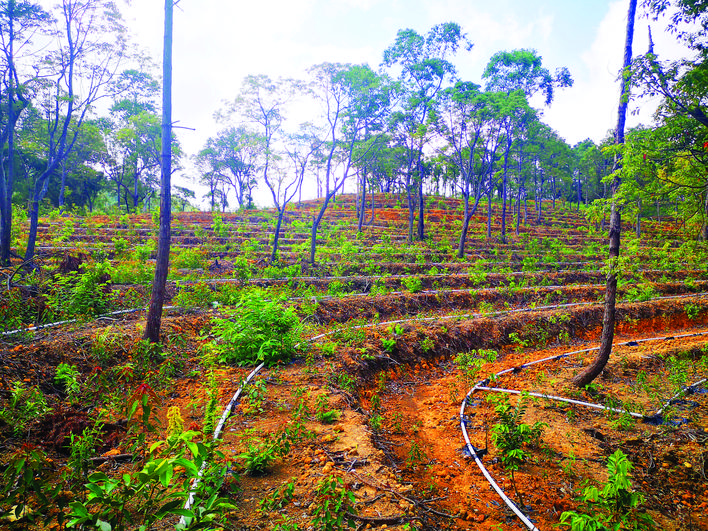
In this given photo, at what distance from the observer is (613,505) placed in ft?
11.8

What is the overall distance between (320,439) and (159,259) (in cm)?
Answer: 499

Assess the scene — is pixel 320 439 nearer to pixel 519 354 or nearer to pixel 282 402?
pixel 282 402

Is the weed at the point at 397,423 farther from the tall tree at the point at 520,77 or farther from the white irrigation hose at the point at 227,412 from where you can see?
the tall tree at the point at 520,77

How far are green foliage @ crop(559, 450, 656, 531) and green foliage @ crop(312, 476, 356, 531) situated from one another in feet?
7.06

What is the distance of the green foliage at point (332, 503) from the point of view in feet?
10.0

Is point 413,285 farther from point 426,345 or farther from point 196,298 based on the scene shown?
point 196,298

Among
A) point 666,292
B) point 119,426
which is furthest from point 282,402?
point 666,292

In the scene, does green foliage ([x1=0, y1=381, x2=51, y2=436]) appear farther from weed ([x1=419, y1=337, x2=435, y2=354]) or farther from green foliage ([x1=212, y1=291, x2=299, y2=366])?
weed ([x1=419, y1=337, x2=435, y2=354])

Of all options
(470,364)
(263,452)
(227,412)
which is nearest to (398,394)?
(470,364)

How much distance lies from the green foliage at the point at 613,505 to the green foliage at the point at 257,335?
5.34 metres

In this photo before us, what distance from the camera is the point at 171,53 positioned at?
685cm

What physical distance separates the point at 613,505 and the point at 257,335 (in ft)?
20.2

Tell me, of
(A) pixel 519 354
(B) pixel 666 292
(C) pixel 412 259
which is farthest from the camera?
(C) pixel 412 259

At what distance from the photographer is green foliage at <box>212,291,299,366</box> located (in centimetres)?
714
